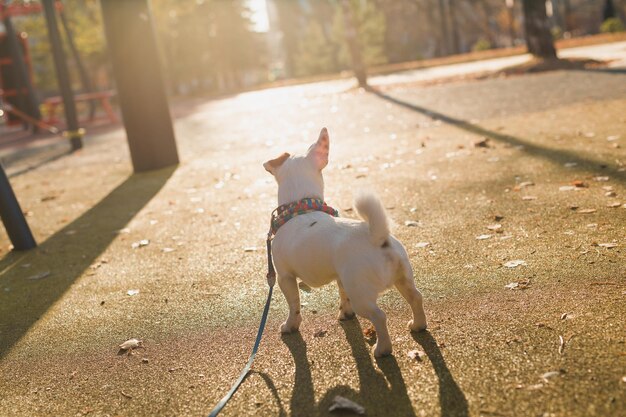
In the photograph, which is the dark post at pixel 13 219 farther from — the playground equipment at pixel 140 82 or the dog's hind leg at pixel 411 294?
the dog's hind leg at pixel 411 294

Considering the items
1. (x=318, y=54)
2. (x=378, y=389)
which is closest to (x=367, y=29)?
(x=318, y=54)

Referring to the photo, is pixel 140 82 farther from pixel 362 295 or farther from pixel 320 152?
pixel 362 295

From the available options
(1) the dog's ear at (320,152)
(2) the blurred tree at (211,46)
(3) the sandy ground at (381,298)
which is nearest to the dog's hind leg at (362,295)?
(3) the sandy ground at (381,298)

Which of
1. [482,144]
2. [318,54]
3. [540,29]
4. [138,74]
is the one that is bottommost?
[482,144]

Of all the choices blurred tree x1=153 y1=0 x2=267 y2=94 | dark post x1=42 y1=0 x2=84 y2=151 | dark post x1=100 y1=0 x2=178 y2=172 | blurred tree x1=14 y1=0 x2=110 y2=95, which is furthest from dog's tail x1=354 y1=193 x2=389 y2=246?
blurred tree x1=153 y1=0 x2=267 y2=94

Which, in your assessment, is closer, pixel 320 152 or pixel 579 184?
pixel 320 152

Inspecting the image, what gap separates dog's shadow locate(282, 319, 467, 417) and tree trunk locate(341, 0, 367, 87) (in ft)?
56.2

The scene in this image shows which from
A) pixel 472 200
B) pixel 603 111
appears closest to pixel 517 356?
pixel 472 200

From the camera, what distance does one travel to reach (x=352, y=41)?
66.4 feet

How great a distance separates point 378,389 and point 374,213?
2.55 ft

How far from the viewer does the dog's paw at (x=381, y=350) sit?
10.7 feet

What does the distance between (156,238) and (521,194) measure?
11.1 ft

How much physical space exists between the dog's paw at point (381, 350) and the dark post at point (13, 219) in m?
4.54

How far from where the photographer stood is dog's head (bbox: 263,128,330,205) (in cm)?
365
